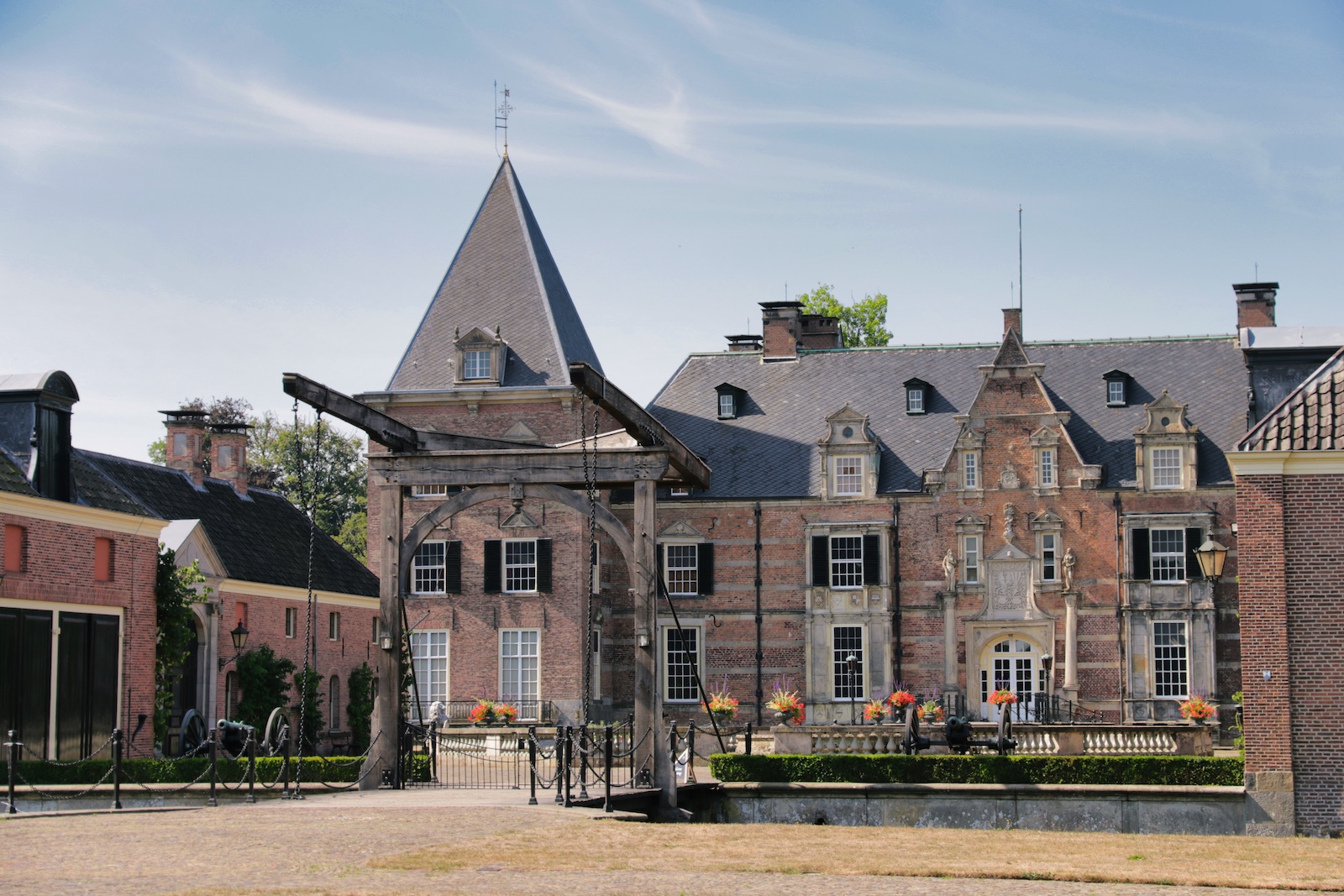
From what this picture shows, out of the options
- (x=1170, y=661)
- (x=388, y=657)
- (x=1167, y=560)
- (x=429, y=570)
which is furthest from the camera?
(x=429, y=570)

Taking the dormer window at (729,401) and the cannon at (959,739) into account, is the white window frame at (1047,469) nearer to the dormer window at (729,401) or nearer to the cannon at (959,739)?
the dormer window at (729,401)

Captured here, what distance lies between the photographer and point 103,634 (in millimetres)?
28625

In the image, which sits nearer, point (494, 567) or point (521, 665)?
point (521, 665)

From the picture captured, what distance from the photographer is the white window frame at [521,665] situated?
132ft

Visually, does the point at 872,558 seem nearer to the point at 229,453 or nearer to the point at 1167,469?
the point at 1167,469

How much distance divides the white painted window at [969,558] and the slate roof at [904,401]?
1904 mm

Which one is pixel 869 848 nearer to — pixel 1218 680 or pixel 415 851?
pixel 415 851

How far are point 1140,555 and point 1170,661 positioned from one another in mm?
2594

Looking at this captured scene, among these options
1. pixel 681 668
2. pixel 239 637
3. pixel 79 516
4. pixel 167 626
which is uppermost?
pixel 79 516

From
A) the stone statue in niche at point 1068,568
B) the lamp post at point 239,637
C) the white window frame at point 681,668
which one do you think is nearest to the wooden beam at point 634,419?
the lamp post at point 239,637

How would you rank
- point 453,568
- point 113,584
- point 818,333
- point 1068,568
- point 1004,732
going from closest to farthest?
point 1004,732 → point 113,584 → point 1068,568 → point 453,568 → point 818,333

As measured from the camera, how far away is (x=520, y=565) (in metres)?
41.0

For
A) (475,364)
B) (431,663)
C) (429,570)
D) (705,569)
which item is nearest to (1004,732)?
(705,569)

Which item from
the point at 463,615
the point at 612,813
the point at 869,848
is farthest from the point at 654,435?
the point at 463,615
